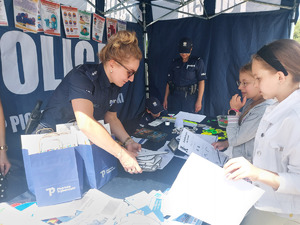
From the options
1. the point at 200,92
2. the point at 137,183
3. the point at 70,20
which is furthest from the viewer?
the point at 200,92

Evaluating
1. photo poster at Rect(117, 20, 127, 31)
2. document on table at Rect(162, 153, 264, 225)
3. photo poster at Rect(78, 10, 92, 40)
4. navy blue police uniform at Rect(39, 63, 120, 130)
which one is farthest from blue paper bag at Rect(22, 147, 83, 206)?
photo poster at Rect(117, 20, 127, 31)

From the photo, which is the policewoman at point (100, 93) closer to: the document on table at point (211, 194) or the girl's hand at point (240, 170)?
the document on table at point (211, 194)

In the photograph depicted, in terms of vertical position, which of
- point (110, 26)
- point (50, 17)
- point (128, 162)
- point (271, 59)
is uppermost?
point (110, 26)

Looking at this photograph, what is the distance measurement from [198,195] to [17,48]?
7.67ft

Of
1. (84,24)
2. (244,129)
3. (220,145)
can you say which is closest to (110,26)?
(84,24)

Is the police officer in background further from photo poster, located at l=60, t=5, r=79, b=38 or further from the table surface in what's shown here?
the table surface

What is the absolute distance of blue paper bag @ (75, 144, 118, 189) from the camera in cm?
100

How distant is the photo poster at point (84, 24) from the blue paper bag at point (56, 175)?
250cm

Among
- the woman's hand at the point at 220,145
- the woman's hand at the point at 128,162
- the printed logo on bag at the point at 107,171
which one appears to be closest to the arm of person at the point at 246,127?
the woman's hand at the point at 220,145

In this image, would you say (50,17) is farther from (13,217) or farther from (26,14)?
(13,217)

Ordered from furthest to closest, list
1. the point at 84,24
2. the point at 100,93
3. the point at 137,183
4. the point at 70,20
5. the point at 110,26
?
the point at 110,26 < the point at 84,24 < the point at 70,20 < the point at 100,93 < the point at 137,183

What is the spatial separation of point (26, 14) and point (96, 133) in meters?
1.96

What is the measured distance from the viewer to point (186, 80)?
3676 mm

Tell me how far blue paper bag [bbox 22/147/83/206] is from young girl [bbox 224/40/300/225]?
0.68 m
